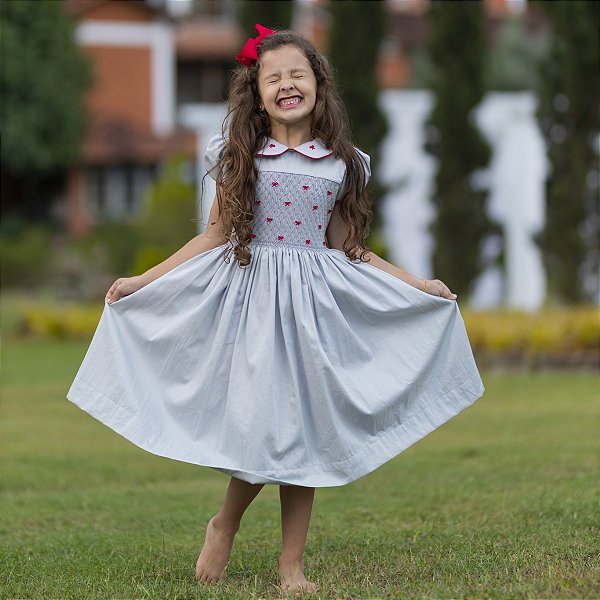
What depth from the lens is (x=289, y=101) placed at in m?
4.13

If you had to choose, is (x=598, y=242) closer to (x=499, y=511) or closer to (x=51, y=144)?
(x=499, y=511)

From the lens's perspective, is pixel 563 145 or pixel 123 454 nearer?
pixel 123 454

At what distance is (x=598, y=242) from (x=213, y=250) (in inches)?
337

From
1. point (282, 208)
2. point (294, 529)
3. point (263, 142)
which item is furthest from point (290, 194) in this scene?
point (294, 529)

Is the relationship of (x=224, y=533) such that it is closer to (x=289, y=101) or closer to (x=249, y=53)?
(x=289, y=101)

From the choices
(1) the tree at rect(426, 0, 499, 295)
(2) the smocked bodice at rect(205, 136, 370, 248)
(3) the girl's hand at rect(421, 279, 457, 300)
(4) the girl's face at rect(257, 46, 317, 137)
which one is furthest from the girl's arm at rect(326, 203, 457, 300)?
(1) the tree at rect(426, 0, 499, 295)

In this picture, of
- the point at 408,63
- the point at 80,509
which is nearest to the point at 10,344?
the point at 80,509

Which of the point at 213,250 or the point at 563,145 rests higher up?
the point at 213,250

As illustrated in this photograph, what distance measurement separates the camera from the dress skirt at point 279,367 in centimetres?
391

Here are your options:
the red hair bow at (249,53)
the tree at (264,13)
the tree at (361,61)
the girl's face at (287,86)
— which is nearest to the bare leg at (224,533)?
the girl's face at (287,86)

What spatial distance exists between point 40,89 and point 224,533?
876 inches

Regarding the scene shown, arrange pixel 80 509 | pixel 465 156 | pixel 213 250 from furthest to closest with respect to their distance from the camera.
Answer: pixel 465 156 < pixel 80 509 < pixel 213 250

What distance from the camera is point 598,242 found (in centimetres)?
1216

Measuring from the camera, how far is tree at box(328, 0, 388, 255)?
1373 centimetres
